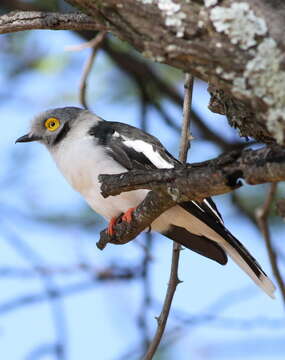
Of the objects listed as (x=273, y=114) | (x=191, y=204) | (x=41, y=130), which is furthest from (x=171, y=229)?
(x=273, y=114)

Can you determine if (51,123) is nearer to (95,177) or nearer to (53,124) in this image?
(53,124)

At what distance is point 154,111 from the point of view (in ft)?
19.6

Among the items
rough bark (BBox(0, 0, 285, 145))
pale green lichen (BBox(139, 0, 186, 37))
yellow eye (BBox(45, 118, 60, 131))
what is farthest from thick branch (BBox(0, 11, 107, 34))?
yellow eye (BBox(45, 118, 60, 131))

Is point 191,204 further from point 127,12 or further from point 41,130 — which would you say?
point 127,12

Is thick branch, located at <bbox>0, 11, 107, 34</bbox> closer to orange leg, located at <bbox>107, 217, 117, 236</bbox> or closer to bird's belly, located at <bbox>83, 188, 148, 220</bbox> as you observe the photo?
orange leg, located at <bbox>107, 217, 117, 236</bbox>

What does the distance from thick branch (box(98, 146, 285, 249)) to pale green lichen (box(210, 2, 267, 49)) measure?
1.26ft

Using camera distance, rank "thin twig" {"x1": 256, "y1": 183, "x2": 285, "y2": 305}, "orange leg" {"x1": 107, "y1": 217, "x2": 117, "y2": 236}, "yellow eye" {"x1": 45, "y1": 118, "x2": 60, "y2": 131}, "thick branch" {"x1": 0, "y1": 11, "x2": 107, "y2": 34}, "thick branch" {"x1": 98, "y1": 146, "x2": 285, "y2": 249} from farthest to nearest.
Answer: "yellow eye" {"x1": 45, "y1": 118, "x2": 60, "y2": 131} → "thin twig" {"x1": 256, "y1": 183, "x2": 285, "y2": 305} → "orange leg" {"x1": 107, "y1": 217, "x2": 117, "y2": 236} → "thick branch" {"x1": 0, "y1": 11, "x2": 107, "y2": 34} → "thick branch" {"x1": 98, "y1": 146, "x2": 285, "y2": 249}

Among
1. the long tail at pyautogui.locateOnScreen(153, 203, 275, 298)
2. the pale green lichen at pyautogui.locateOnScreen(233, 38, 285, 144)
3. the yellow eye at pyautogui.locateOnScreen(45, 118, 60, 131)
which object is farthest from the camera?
the yellow eye at pyautogui.locateOnScreen(45, 118, 60, 131)

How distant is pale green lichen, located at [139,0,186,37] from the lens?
194cm

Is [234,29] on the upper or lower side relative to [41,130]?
A: upper

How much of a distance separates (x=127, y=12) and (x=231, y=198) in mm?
3919

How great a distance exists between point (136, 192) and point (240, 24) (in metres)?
2.34

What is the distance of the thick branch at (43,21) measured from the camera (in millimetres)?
3061

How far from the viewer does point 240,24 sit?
74.2 inches
